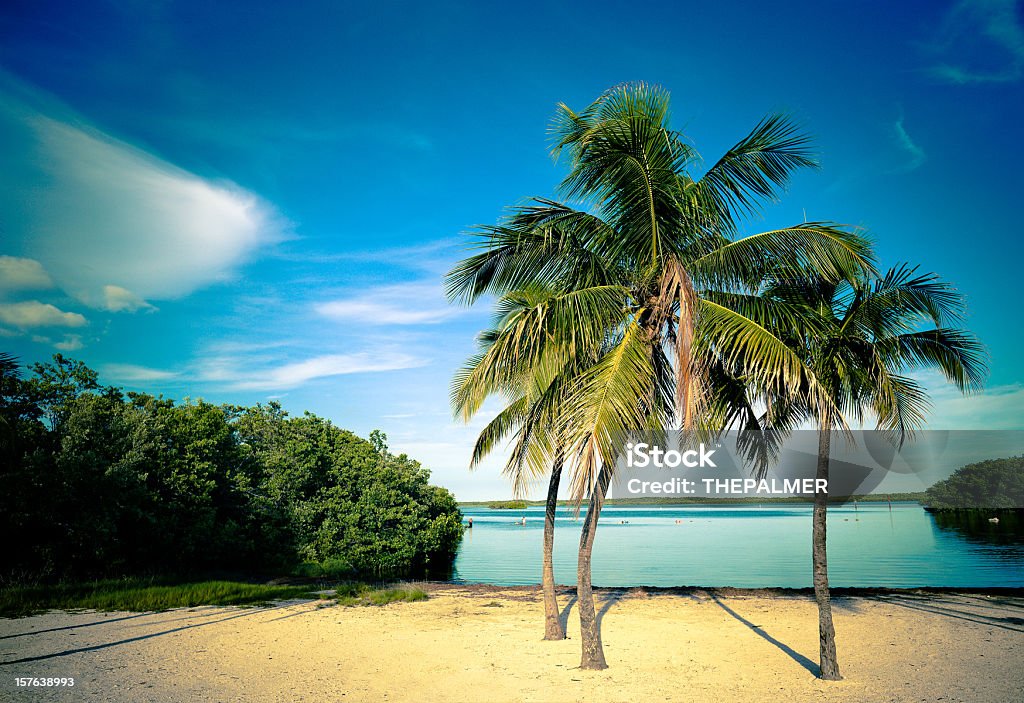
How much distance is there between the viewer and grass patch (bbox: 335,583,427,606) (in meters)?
15.2

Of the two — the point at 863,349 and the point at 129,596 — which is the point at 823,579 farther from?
the point at 129,596

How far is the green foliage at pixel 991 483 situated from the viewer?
54531 mm

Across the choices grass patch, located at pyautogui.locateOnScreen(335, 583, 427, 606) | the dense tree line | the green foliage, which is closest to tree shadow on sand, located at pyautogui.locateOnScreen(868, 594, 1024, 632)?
grass patch, located at pyautogui.locateOnScreen(335, 583, 427, 606)

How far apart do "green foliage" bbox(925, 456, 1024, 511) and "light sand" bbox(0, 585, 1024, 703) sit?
2075 inches

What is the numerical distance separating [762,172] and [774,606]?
11200 millimetres

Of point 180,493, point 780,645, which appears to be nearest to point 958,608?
point 780,645

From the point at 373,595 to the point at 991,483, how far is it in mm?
65515

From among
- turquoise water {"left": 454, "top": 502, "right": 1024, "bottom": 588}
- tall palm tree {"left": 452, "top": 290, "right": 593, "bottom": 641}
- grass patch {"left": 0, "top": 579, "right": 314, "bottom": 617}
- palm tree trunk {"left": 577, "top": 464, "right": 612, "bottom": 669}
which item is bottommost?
turquoise water {"left": 454, "top": 502, "right": 1024, "bottom": 588}

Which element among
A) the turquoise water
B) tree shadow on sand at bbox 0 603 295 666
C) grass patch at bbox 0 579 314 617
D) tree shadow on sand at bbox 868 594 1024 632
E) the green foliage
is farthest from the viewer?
the green foliage

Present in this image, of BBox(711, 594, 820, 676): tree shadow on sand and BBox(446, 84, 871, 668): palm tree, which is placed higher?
BBox(446, 84, 871, 668): palm tree

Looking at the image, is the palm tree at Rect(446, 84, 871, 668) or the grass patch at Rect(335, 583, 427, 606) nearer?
the palm tree at Rect(446, 84, 871, 668)

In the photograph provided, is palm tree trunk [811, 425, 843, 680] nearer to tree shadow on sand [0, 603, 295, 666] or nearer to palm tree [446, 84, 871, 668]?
palm tree [446, 84, 871, 668]

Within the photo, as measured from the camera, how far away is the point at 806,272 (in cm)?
765

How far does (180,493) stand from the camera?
62.5 ft
